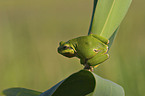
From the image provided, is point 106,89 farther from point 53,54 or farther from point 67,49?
point 53,54

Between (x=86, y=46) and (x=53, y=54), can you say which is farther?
(x=53, y=54)

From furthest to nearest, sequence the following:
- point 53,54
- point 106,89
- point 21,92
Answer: point 53,54 → point 21,92 → point 106,89

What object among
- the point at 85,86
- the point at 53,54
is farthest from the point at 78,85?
the point at 53,54

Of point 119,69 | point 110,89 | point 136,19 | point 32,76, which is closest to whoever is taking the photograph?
point 110,89

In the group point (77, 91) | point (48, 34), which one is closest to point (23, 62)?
point (48, 34)

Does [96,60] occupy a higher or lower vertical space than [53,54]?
higher

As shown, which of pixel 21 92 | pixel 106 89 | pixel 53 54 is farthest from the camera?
pixel 53 54

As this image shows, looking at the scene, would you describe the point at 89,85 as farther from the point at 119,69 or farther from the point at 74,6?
the point at 74,6

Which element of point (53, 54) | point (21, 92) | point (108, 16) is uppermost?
point (108, 16)

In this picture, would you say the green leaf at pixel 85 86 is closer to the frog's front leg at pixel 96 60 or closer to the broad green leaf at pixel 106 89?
the broad green leaf at pixel 106 89
